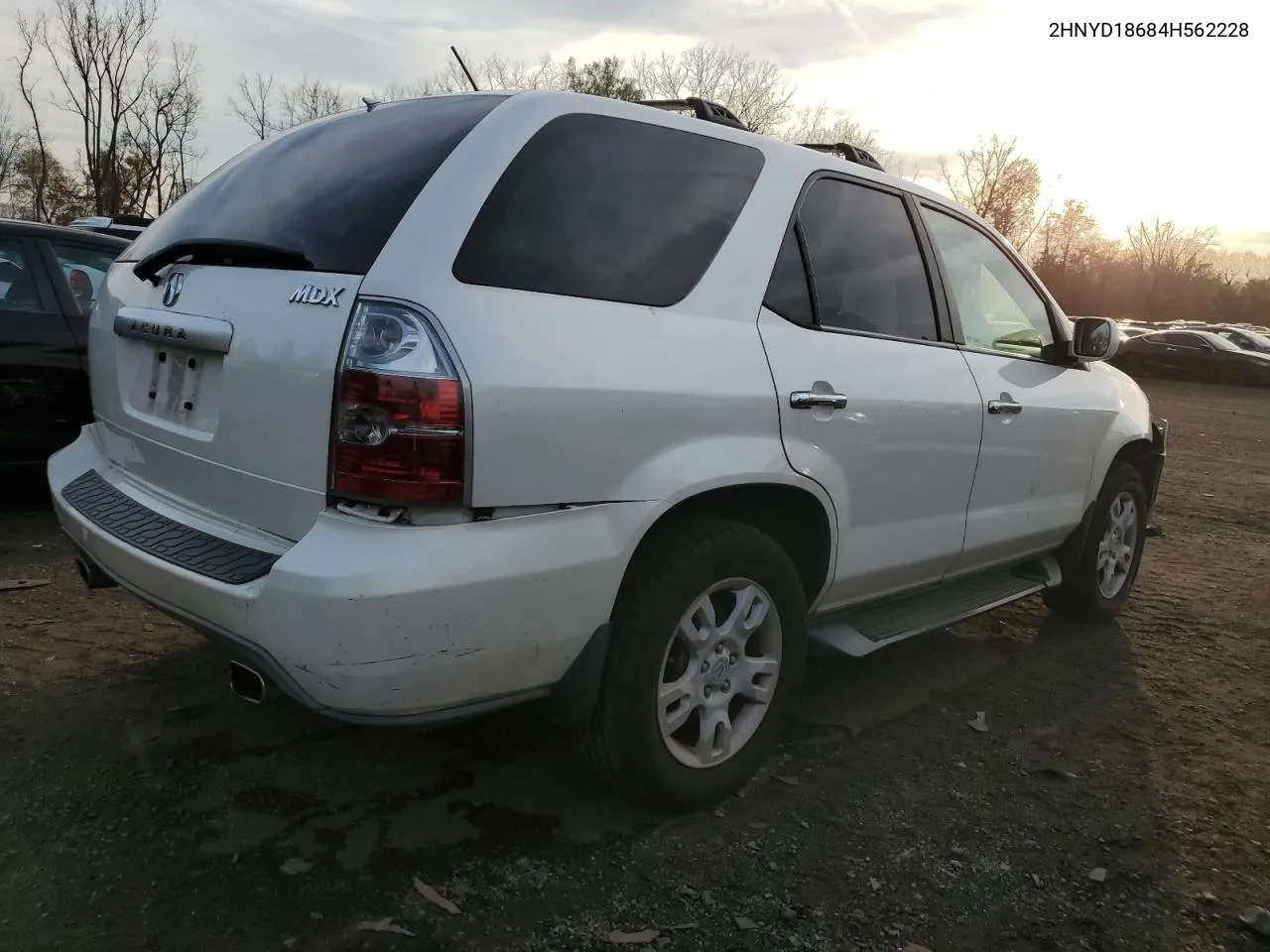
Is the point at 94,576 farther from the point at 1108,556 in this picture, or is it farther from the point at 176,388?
the point at 1108,556

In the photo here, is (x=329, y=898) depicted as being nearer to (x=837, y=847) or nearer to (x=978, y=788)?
(x=837, y=847)

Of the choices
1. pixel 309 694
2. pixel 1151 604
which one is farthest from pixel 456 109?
pixel 1151 604

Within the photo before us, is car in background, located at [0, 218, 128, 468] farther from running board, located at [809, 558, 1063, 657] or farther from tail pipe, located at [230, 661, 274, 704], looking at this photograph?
running board, located at [809, 558, 1063, 657]

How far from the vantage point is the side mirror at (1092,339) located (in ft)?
13.4

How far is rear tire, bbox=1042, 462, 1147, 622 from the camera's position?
14.7 ft

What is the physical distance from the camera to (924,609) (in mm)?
3486

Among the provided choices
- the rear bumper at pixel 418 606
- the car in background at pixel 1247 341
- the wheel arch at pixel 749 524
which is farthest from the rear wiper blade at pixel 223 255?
the car in background at pixel 1247 341

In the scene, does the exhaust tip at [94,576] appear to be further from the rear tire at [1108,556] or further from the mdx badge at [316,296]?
the rear tire at [1108,556]

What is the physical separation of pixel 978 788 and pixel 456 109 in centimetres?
243

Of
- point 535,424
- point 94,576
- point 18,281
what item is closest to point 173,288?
point 94,576

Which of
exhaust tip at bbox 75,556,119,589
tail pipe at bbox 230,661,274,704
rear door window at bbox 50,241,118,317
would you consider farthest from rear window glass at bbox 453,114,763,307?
rear door window at bbox 50,241,118,317

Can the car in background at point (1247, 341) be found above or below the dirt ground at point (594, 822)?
above

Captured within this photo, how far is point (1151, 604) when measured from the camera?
16.8 ft

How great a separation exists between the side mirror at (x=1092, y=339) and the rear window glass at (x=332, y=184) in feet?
8.80
